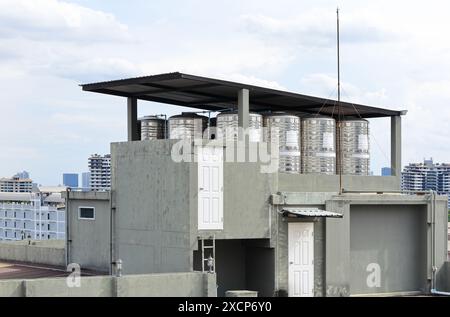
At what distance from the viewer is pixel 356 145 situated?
33.1 m

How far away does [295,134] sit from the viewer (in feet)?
99.7

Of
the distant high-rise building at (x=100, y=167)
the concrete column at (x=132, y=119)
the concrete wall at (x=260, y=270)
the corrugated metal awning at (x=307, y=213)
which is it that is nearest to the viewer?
the corrugated metal awning at (x=307, y=213)

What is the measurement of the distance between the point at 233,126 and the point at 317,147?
4.07 m

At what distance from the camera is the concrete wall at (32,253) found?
1308 inches

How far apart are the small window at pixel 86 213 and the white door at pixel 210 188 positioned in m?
6.99

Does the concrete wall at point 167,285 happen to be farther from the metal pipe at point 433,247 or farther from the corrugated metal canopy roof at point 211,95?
the metal pipe at point 433,247

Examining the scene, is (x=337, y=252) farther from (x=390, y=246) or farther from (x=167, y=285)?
(x=167, y=285)

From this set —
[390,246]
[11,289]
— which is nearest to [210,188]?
[11,289]

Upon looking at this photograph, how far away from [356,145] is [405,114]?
362cm

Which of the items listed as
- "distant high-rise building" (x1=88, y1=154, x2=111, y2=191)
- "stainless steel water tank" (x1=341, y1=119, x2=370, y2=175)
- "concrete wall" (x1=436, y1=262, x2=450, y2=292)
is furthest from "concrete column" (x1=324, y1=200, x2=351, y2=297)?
"distant high-rise building" (x1=88, y1=154, x2=111, y2=191)

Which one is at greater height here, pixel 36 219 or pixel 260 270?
pixel 260 270

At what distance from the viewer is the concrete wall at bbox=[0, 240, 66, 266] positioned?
109 ft

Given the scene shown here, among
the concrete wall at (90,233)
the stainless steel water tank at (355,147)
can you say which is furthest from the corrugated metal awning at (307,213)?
the concrete wall at (90,233)
